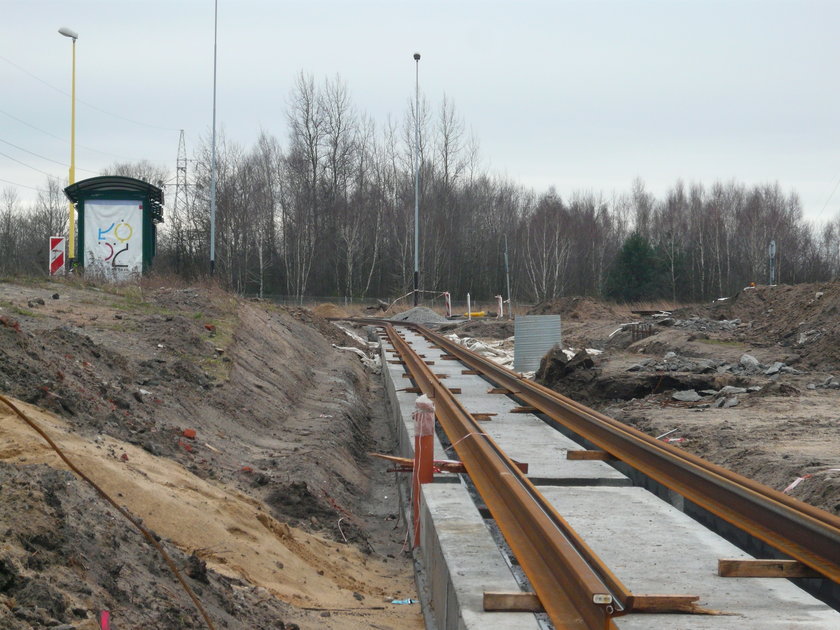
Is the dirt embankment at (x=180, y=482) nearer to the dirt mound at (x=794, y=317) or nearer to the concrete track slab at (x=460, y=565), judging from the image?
the concrete track slab at (x=460, y=565)

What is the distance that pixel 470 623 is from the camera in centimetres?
454

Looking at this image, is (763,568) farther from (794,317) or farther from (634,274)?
(634,274)

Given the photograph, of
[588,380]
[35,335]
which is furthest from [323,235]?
[35,335]

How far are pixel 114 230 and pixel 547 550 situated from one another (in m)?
24.3

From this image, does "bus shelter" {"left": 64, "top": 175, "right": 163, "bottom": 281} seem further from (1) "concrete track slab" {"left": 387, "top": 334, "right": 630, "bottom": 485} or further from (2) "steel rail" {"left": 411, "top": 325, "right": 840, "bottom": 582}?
(2) "steel rail" {"left": 411, "top": 325, "right": 840, "bottom": 582}

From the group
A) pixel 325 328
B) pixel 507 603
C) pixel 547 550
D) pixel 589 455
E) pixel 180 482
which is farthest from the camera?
pixel 325 328

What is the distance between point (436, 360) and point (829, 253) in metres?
82.2

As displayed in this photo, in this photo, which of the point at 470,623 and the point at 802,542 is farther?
the point at 802,542

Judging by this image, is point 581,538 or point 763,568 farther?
point 581,538

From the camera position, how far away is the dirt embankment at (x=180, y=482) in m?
3.98

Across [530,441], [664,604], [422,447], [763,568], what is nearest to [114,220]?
[530,441]

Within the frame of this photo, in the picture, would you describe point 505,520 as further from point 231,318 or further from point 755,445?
point 231,318

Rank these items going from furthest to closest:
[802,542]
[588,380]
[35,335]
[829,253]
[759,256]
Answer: [829,253], [759,256], [588,380], [35,335], [802,542]

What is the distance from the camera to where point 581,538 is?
18.9 feet
